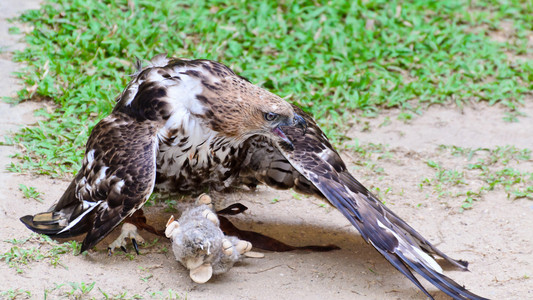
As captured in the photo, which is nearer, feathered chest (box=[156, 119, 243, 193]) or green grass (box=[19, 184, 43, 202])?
feathered chest (box=[156, 119, 243, 193])

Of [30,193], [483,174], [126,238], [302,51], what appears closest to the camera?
[126,238]

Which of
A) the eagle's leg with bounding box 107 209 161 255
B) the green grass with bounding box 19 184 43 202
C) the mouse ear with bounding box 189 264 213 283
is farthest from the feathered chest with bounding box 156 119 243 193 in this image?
the green grass with bounding box 19 184 43 202

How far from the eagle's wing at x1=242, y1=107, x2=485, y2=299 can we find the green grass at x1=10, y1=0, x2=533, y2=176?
1.45 metres

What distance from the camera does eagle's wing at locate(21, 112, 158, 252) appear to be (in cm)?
436

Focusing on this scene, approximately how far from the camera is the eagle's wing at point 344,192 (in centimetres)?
437

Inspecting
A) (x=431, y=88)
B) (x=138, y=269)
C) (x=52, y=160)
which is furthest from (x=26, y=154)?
(x=431, y=88)

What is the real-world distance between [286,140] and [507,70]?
3.74 meters

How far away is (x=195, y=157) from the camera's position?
16.1ft

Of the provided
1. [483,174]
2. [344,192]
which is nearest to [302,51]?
[483,174]

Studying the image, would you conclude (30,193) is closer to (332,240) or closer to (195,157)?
(195,157)

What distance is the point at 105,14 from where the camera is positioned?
7.52 metres

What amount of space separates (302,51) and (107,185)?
3.61 metres

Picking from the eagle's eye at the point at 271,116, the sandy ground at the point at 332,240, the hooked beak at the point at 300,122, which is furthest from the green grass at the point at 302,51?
the eagle's eye at the point at 271,116

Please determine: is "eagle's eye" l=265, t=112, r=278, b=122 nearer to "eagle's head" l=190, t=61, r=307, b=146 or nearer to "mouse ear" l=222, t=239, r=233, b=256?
"eagle's head" l=190, t=61, r=307, b=146
